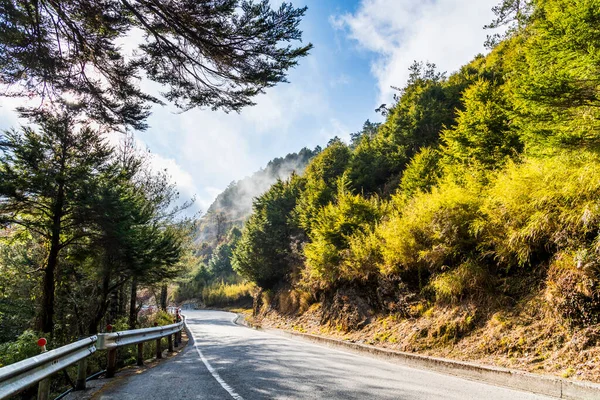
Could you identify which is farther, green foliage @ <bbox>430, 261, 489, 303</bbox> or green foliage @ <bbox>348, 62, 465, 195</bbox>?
green foliage @ <bbox>348, 62, 465, 195</bbox>

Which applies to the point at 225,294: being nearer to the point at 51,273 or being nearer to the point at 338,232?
the point at 338,232

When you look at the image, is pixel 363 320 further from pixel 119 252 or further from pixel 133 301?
pixel 133 301

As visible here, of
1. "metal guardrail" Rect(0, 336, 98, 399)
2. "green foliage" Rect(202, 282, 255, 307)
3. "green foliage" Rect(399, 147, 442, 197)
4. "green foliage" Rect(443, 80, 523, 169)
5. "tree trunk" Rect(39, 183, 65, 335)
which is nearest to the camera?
"metal guardrail" Rect(0, 336, 98, 399)

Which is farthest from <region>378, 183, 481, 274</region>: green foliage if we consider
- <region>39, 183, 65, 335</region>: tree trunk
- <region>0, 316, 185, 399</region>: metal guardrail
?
<region>39, 183, 65, 335</region>: tree trunk

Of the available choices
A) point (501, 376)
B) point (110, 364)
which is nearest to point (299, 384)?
point (501, 376)

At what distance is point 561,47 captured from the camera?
24.2 feet

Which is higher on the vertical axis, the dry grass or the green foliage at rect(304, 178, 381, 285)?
the green foliage at rect(304, 178, 381, 285)

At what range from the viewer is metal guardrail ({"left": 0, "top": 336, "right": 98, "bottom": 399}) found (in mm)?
3024

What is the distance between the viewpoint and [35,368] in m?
3.67

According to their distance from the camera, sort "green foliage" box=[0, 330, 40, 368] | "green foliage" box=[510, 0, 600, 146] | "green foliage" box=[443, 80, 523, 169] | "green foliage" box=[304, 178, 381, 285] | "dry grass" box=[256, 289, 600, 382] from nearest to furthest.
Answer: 1. "dry grass" box=[256, 289, 600, 382]
2. "green foliage" box=[510, 0, 600, 146]
3. "green foliage" box=[0, 330, 40, 368]
4. "green foliage" box=[443, 80, 523, 169]
5. "green foliage" box=[304, 178, 381, 285]

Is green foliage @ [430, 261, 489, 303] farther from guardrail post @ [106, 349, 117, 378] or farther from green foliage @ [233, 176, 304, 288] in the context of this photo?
green foliage @ [233, 176, 304, 288]

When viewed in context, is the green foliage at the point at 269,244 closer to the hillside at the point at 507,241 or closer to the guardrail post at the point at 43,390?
the hillside at the point at 507,241

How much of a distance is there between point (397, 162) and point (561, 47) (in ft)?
77.8

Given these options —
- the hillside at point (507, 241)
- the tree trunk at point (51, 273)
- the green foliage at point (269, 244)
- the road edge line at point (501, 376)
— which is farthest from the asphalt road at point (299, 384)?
the green foliage at point (269, 244)
